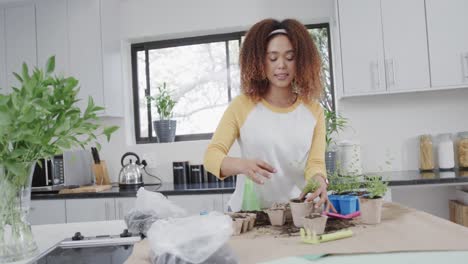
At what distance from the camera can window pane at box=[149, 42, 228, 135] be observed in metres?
3.68

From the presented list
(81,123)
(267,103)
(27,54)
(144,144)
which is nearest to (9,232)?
(81,123)

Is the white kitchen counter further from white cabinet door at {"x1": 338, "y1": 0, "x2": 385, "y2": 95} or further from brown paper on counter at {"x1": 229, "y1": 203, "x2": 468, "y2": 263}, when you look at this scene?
white cabinet door at {"x1": 338, "y1": 0, "x2": 385, "y2": 95}

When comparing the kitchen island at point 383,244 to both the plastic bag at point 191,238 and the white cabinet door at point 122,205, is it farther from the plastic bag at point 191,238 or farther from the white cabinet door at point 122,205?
the white cabinet door at point 122,205

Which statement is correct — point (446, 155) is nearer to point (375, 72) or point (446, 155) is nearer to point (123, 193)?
point (375, 72)

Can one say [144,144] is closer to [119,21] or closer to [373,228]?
[119,21]

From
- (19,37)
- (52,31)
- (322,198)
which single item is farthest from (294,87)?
(19,37)

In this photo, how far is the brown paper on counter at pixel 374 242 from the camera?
3.13 ft

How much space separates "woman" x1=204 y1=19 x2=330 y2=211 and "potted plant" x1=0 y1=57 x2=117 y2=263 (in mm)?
634

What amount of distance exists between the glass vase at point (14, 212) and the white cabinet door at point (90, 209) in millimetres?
1954

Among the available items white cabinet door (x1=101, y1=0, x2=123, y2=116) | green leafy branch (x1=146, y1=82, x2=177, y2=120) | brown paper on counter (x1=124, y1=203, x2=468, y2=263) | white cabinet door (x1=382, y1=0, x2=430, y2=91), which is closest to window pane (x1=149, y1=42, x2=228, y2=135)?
green leafy branch (x1=146, y1=82, x2=177, y2=120)

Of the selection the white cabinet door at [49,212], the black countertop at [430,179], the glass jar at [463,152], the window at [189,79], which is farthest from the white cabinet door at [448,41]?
the white cabinet door at [49,212]

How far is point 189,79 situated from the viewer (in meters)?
3.73

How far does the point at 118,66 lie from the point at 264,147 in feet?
7.60

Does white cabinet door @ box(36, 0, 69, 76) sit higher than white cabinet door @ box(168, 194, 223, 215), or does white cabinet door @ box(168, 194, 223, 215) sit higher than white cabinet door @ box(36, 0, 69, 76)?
white cabinet door @ box(36, 0, 69, 76)
